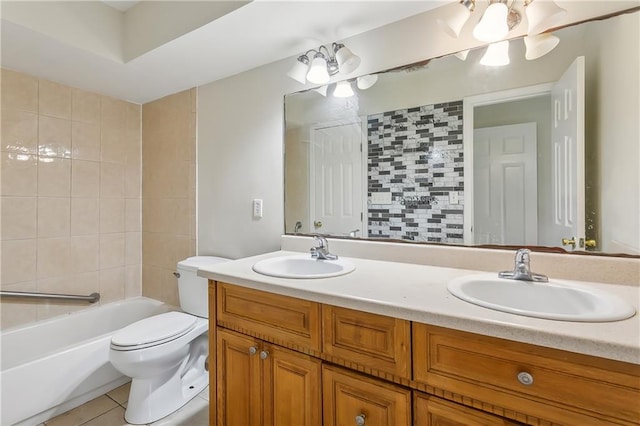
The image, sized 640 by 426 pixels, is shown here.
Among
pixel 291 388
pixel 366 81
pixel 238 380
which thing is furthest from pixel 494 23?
pixel 238 380

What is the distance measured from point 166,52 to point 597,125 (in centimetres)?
202

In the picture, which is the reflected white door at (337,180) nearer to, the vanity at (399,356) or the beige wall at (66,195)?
the vanity at (399,356)

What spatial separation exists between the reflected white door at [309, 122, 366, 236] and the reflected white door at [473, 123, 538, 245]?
21.2 inches

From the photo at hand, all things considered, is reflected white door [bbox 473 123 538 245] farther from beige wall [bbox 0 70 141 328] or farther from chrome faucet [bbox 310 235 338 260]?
beige wall [bbox 0 70 141 328]

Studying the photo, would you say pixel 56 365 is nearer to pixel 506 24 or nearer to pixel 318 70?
pixel 318 70

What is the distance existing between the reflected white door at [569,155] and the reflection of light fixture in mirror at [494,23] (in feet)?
0.92

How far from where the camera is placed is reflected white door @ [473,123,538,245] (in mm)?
1162

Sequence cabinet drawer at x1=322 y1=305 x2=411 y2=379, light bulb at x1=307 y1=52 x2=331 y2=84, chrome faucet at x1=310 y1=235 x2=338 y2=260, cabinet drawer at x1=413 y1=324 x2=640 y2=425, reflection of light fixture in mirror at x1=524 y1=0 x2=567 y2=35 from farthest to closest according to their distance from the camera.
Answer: light bulb at x1=307 y1=52 x2=331 y2=84, chrome faucet at x1=310 y1=235 x2=338 y2=260, reflection of light fixture in mirror at x1=524 y1=0 x2=567 y2=35, cabinet drawer at x1=322 y1=305 x2=411 y2=379, cabinet drawer at x1=413 y1=324 x2=640 y2=425

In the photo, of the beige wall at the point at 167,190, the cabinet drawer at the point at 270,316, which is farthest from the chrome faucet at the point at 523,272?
the beige wall at the point at 167,190

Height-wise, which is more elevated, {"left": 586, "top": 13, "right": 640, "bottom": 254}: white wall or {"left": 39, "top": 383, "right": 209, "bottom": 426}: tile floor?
{"left": 586, "top": 13, "right": 640, "bottom": 254}: white wall

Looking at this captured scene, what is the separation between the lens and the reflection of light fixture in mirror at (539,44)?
1127 millimetres

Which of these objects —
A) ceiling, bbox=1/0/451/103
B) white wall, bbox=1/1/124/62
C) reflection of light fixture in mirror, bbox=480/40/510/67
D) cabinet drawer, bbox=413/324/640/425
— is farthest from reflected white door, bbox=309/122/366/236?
white wall, bbox=1/1/124/62

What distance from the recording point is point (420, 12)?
1.38 m

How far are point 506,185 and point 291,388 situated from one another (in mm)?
1107
